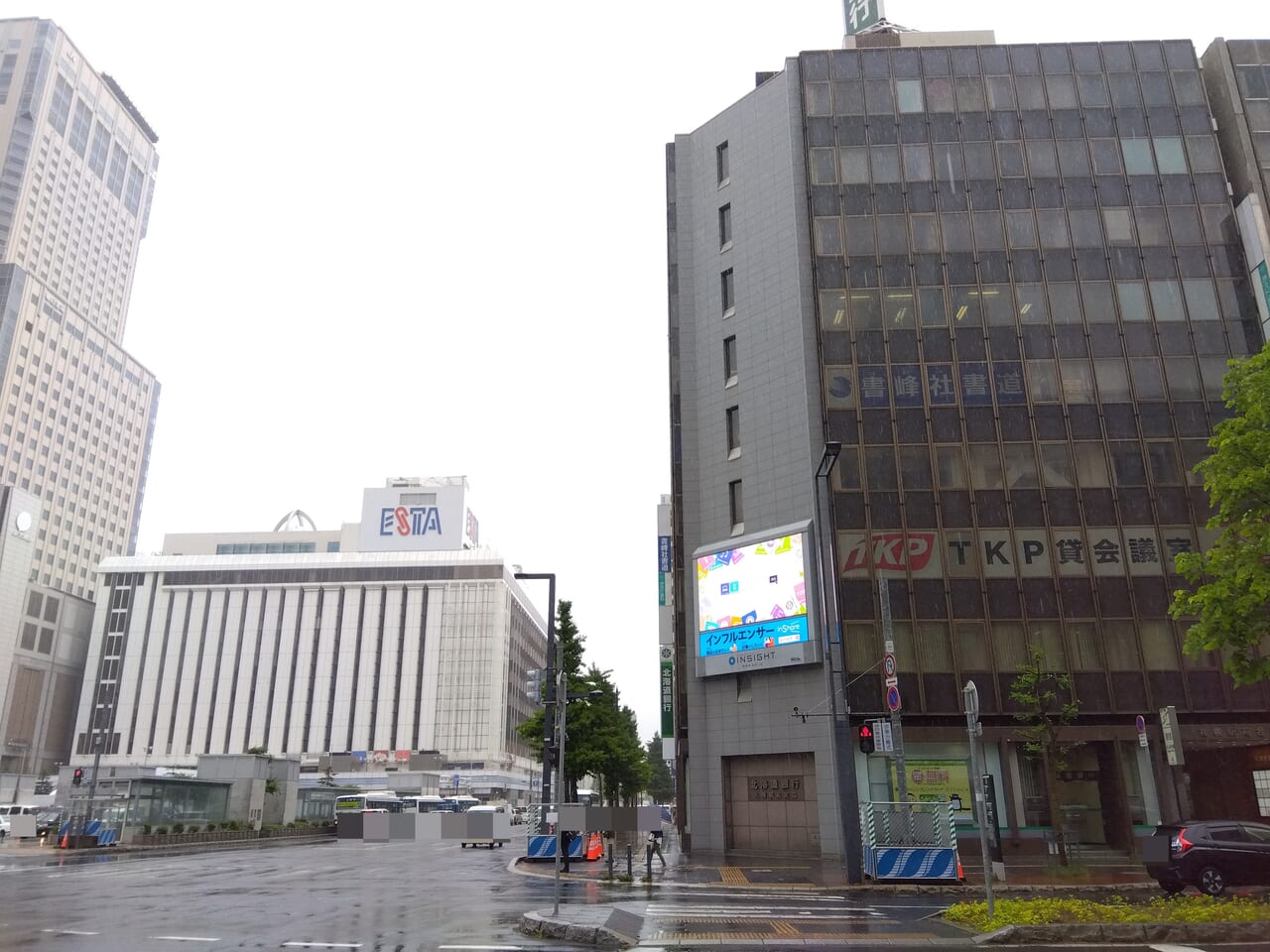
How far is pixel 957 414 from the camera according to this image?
1501 inches

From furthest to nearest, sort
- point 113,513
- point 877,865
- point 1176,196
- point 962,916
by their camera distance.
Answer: point 113,513, point 1176,196, point 877,865, point 962,916

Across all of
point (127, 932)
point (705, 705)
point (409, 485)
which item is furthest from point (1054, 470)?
point (409, 485)

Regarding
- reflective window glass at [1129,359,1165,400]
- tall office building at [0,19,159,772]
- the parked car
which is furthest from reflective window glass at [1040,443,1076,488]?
tall office building at [0,19,159,772]

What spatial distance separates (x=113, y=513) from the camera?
515ft

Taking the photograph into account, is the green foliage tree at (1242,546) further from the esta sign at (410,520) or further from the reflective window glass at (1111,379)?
the esta sign at (410,520)

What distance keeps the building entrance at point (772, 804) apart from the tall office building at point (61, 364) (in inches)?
4699

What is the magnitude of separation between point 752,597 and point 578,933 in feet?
77.2

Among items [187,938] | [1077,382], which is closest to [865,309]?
[1077,382]

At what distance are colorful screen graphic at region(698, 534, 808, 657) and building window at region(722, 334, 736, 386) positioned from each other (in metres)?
9.10

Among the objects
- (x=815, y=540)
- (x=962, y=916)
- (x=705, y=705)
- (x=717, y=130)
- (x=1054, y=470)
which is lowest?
(x=962, y=916)

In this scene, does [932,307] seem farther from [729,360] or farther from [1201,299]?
[1201,299]

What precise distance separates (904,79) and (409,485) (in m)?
105

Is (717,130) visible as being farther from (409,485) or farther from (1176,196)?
(409,485)

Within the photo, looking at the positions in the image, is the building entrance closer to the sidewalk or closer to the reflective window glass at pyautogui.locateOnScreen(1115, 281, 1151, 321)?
the sidewalk
